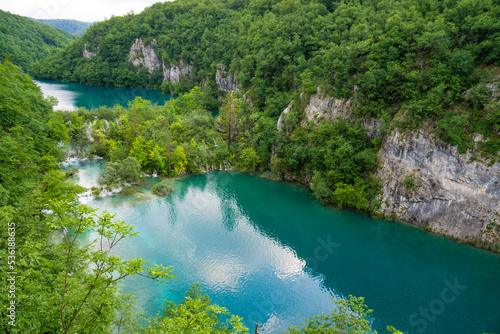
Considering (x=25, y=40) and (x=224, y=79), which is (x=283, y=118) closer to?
(x=224, y=79)

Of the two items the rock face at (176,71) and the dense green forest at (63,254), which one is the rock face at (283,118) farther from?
the rock face at (176,71)

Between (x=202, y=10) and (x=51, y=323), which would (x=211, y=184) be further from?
(x=202, y=10)

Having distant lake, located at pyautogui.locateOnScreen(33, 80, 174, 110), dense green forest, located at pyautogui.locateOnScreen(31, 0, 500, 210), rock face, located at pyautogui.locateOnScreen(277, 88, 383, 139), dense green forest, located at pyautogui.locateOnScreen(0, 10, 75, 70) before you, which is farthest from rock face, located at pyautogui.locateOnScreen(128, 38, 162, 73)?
rock face, located at pyautogui.locateOnScreen(277, 88, 383, 139)

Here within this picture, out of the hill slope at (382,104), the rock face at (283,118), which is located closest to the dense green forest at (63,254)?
the hill slope at (382,104)

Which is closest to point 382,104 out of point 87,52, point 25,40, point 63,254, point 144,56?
point 63,254

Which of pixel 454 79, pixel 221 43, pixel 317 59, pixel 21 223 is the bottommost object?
pixel 21 223

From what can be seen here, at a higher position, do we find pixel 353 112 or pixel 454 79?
pixel 454 79

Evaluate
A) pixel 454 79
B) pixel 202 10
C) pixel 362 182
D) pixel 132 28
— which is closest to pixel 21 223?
pixel 362 182

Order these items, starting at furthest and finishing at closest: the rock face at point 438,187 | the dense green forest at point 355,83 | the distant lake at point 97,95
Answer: the distant lake at point 97,95 < the dense green forest at point 355,83 < the rock face at point 438,187
